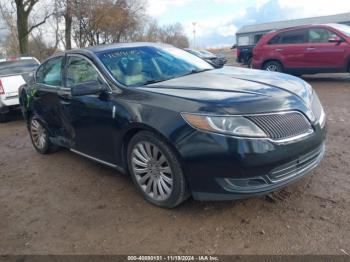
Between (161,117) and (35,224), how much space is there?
5.27ft

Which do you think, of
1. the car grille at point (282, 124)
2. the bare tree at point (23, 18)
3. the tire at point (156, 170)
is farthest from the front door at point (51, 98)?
the bare tree at point (23, 18)

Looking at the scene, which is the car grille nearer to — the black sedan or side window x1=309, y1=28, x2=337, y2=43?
the black sedan

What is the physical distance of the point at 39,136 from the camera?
561 centimetres

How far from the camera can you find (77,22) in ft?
104

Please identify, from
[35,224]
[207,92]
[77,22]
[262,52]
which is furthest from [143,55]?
[77,22]

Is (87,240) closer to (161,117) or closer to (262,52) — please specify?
(161,117)

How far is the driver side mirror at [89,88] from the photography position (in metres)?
3.74

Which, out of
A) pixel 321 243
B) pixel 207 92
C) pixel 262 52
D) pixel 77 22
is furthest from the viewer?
pixel 77 22

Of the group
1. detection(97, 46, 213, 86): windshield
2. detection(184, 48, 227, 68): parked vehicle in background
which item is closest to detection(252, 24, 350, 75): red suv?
detection(184, 48, 227, 68): parked vehicle in background

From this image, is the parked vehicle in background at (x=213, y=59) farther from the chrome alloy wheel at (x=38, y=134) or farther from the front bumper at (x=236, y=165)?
the chrome alloy wheel at (x=38, y=134)

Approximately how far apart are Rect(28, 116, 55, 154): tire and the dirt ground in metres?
0.92

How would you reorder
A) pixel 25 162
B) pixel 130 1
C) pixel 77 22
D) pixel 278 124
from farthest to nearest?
1. pixel 130 1
2. pixel 77 22
3. pixel 25 162
4. pixel 278 124

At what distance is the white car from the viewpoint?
8.66 meters

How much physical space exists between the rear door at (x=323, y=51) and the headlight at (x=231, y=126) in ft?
27.2
